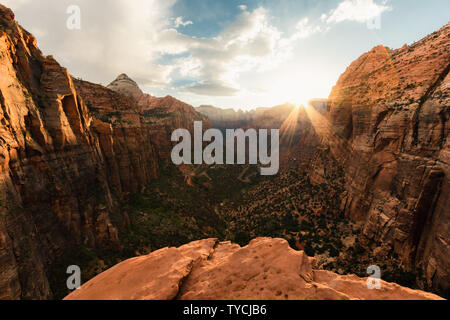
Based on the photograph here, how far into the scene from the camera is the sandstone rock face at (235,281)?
7156mm

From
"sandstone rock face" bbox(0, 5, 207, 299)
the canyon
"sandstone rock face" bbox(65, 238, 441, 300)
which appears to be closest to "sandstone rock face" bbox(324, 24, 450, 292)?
the canyon

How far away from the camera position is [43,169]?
1734 centimetres

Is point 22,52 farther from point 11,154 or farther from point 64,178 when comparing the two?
point 64,178

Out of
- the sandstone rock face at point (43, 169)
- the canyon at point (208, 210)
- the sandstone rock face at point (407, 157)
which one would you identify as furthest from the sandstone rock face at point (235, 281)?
the sandstone rock face at point (407, 157)

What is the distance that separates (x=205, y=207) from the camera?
46344 mm

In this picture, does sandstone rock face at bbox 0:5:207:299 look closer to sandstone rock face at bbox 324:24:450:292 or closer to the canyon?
the canyon

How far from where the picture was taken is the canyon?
30.1 ft

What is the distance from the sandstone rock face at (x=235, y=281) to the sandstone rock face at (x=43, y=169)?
9.47 m

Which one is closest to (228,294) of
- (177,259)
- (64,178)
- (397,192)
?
(177,259)

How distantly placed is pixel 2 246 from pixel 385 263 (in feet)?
116

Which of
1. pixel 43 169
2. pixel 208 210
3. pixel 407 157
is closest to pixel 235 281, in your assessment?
pixel 43 169

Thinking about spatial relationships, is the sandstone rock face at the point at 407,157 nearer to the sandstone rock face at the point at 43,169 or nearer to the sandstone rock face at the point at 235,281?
the sandstone rock face at the point at 235,281

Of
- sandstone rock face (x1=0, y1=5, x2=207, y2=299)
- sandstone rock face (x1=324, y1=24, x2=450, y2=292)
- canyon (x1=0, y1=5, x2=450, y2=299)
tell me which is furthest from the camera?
sandstone rock face (x1=324, y1=24, x2=450, y2=292)

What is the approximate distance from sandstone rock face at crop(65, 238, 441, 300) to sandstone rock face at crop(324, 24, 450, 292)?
601 inches
